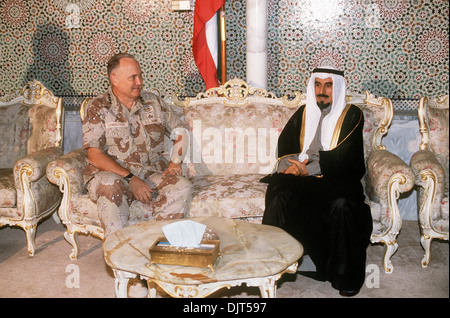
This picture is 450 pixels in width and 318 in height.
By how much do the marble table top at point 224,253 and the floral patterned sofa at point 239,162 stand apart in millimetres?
789

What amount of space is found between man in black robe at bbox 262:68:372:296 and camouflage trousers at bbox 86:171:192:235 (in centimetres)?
66

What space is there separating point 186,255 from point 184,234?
14cm

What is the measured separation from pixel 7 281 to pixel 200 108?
2157 millimetres

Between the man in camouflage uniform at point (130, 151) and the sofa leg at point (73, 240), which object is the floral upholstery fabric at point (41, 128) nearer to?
the man in camouflage uniform at point (130, 151)

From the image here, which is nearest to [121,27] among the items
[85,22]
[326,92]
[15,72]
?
[85,22]

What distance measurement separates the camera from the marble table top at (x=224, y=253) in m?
2.03

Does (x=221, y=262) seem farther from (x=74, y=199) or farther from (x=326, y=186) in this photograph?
(x=74, y=199)

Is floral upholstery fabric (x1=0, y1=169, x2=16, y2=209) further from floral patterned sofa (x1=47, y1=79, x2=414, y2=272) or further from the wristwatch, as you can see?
the wristwatch

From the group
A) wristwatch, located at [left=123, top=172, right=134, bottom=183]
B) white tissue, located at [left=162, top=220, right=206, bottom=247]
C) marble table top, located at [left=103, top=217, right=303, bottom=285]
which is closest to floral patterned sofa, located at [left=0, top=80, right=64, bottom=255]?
wristwatch, located at [left=123, top=172, right=134, bottom=183]

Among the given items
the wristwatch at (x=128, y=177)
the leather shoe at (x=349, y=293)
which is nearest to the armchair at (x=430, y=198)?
the leather shoe at (x=349, y=293)

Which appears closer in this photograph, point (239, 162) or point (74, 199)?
point (74, 199)

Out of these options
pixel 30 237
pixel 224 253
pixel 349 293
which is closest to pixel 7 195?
pixel 30 237

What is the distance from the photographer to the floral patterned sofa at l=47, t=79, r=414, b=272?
3246mm

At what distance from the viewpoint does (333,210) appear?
9.67ft
